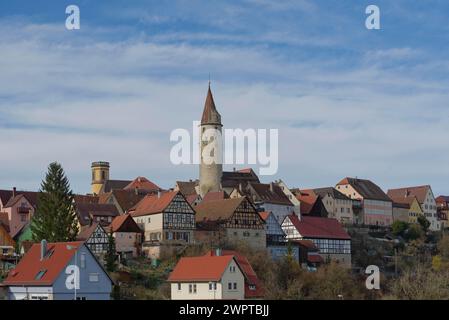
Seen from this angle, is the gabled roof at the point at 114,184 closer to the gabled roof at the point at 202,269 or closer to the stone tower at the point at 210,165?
the stone tower at the point at 210,165

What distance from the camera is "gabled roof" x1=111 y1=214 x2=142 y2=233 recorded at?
68250mm

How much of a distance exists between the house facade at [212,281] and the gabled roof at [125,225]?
46.5ft

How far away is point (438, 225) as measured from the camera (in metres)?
120

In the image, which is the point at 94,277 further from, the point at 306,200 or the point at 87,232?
the point at 306,200

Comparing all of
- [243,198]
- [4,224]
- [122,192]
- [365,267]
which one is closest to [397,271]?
[365,267]

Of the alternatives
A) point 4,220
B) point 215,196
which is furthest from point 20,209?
point 215,196

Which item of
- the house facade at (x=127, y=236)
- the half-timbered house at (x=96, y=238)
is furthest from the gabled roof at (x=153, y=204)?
the half-timbered house at (x=96, y=238)

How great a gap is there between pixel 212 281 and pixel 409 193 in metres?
74.0

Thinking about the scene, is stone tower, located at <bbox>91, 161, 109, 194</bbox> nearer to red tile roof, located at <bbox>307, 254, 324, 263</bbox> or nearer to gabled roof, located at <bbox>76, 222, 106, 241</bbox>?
red tile roof, located at <bbox>307, 254, 324, 263</bbox>

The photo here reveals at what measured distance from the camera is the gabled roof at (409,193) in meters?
118

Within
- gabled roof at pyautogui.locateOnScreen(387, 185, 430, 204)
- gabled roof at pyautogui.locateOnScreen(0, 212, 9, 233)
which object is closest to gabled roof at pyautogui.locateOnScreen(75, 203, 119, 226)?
gabled roof at pyautogui.locateOnScreen(0, 212, 9, 233)

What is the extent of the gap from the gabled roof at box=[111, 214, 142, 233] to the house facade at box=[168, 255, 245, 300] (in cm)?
1417
